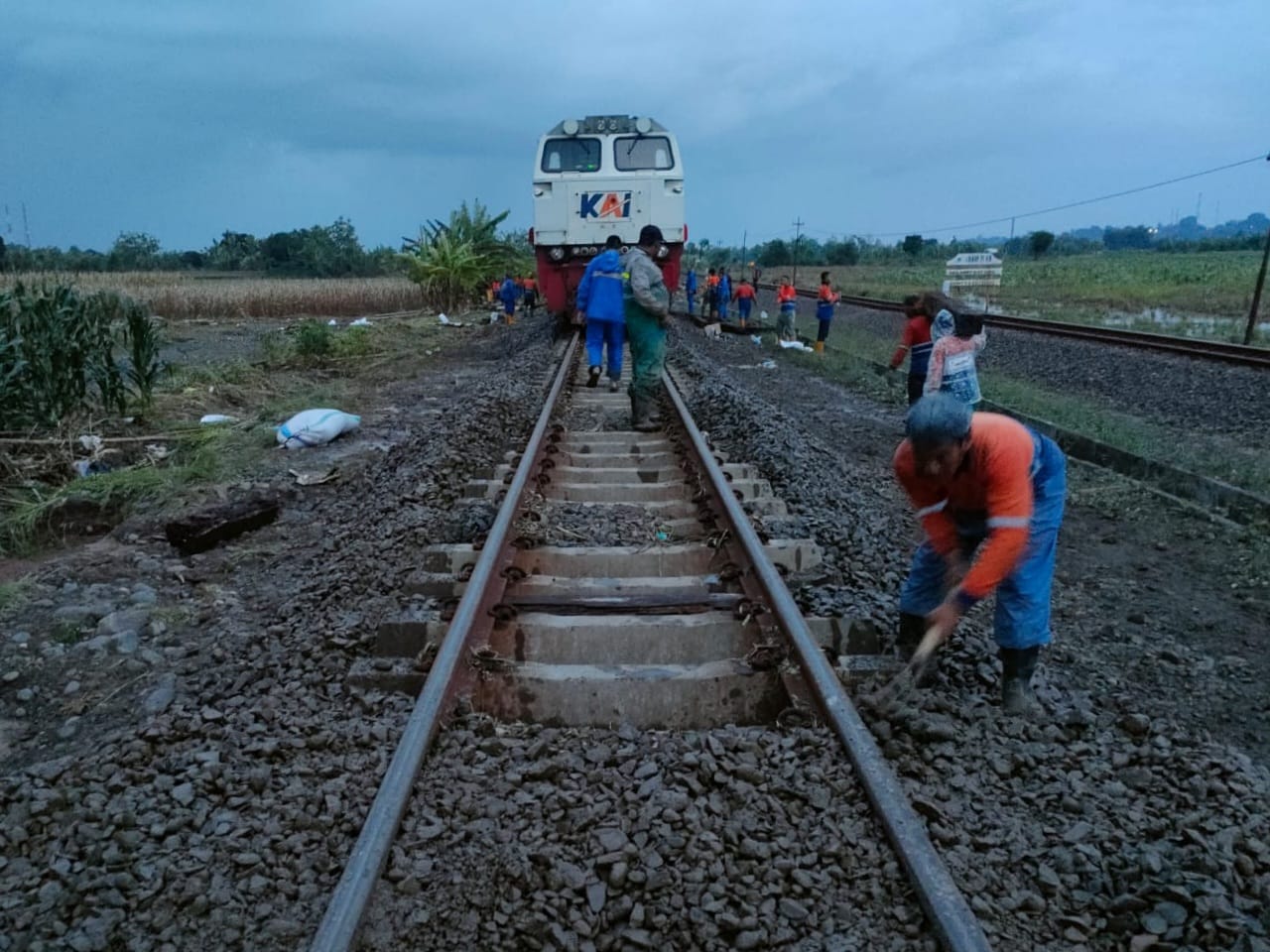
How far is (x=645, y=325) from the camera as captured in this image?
7.79 metres

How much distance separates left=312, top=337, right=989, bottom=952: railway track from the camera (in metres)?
2.34

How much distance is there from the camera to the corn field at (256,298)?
1099 inches

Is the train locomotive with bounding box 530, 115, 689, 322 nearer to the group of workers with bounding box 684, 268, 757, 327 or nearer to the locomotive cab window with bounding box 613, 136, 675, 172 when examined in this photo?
the locomotive cab window with bounding box 613, 136, 675, 172

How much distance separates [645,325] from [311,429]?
10.6 feet

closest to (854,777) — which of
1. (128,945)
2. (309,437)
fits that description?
(128,945)

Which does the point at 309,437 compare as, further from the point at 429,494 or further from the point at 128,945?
the point at 128,945

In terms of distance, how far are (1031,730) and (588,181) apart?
41.2 ft

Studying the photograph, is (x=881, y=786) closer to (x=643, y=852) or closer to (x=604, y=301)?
(x=643, y=852)

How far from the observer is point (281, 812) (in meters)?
2.65

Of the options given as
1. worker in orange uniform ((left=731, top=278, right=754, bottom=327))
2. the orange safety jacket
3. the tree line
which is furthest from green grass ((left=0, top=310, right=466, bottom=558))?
the tree line

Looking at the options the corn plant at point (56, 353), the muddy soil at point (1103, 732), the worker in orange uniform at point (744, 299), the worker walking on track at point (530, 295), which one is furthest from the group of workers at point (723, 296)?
the muddy soil at point (1103, 732)

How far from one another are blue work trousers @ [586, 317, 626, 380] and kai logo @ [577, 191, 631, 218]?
479 centimetres

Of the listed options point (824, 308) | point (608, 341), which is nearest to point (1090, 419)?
point (608, 341)

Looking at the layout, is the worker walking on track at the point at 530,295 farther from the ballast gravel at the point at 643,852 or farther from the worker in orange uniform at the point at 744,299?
the ballast gravel at the point at 643,852
